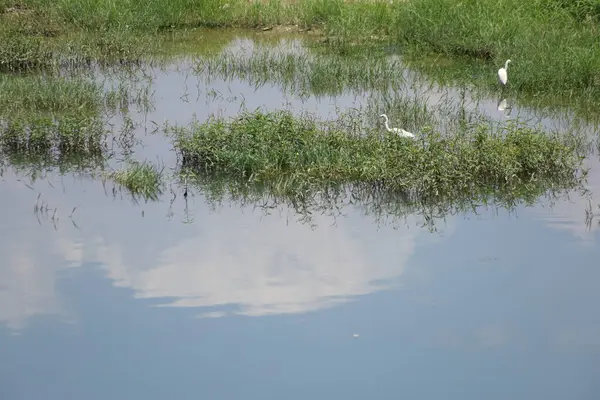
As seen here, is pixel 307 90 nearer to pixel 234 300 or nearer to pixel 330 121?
pixel 330 121

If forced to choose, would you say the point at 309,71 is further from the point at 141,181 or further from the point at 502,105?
the point at 141,181

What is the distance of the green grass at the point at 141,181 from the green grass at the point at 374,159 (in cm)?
43

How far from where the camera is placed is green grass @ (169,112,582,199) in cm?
825

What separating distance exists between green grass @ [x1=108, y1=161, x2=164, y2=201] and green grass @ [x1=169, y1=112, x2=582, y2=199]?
1.42ft

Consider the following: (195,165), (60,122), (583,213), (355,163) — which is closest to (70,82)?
(60,122)

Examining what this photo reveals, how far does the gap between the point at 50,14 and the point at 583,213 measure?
9.09m

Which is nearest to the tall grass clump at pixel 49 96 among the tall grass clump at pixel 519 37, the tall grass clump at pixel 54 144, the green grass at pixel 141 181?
the tall grass clump at pixel 54 144

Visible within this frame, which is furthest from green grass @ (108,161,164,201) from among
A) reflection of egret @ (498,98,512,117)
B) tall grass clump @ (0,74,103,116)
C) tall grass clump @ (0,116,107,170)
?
reflection of egret @ (498,98,512,117)

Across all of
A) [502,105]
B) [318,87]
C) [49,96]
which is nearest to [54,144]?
[49,96]

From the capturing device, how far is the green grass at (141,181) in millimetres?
8195

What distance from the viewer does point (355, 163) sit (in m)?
8.50

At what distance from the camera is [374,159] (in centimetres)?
831

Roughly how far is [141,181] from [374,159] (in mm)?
1923

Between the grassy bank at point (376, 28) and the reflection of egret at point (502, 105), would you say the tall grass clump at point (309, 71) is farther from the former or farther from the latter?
the reflection of egret at point (502, 105)
